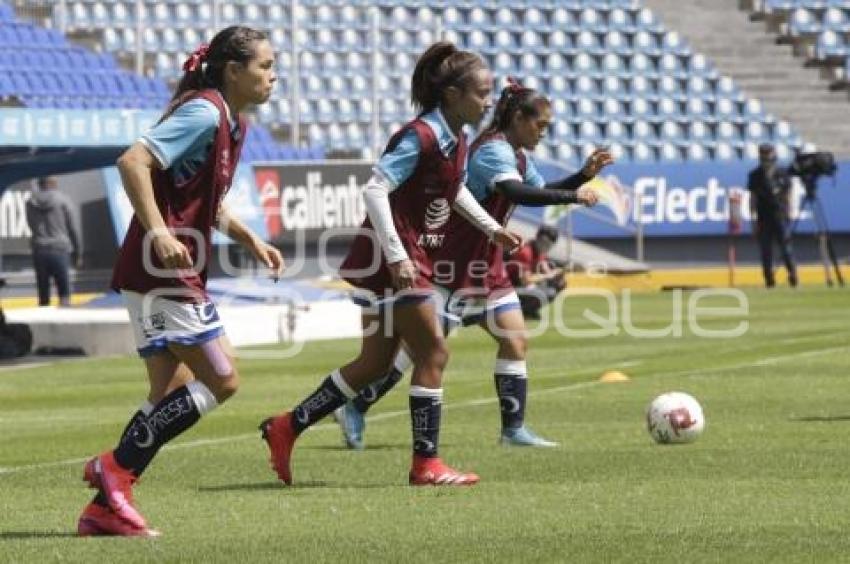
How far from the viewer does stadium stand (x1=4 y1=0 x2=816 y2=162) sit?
→ 123 ft

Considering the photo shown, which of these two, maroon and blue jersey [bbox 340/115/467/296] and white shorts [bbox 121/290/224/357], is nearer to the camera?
white shorts [bbox 121/290/224/357]

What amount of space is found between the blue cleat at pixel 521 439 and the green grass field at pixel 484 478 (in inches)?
4.9

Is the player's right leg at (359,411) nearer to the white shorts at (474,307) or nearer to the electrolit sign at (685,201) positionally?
the white shorts at (474,307)

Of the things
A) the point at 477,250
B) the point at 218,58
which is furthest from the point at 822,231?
the point at 218,58

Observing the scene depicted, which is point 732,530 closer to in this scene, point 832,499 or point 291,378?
point 832,499

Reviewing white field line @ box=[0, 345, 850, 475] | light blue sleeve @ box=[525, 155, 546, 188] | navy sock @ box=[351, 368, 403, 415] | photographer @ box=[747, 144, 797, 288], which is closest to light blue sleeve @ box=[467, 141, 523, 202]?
light blue sleeve @ box=[525, 155, 546, 188]

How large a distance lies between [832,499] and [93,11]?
27.4 m

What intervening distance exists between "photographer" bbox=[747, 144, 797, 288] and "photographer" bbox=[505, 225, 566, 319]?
7.54 meters

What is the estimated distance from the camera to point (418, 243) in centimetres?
1107

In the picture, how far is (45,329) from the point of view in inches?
942

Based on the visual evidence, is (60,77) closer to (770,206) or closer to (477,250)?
(770,206)

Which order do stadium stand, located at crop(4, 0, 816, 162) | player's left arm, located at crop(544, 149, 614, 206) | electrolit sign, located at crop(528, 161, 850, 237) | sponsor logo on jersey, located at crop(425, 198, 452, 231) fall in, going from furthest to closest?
1. electrolit sign, located at crop(528, 161, 850, 237)
2. stadium stand, located at crop(4, 0, 816, 162)
3. player's left arm, located at crop(544, 149, 614, 206)
4. sponsor logo on jersey, located at crop(425, 198, 452, 231)

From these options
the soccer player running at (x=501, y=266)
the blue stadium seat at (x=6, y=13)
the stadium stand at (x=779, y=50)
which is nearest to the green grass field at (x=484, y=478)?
the soccer player running at (x=501, y=266)

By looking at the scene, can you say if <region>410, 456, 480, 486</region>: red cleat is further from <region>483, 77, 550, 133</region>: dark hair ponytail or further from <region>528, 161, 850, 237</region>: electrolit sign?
<region>528, 161, 850, 237</region>: electrolit sign
